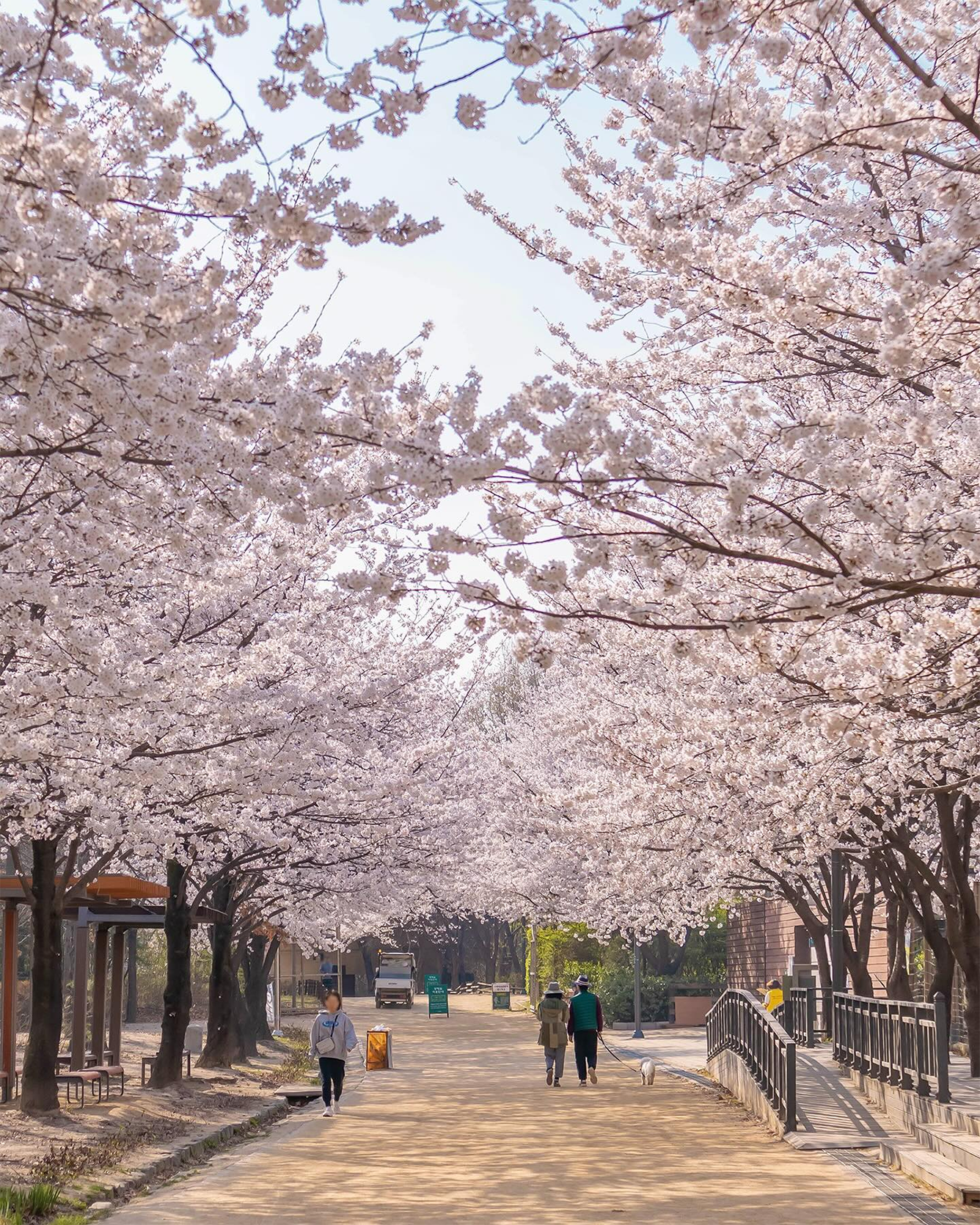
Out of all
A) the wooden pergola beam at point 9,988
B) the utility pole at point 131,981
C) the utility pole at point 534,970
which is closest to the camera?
the wooden pergola beam at point 9,988

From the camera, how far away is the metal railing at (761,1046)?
14.8 meters

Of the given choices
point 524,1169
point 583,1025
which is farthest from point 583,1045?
point 524,1169

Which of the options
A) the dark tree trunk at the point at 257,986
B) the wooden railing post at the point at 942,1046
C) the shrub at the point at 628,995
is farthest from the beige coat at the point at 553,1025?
the shrub at the point at 628,995

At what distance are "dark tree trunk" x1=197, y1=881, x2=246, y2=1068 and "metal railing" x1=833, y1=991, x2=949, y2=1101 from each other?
37.2 ft

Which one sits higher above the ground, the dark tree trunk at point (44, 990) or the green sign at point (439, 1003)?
the dark tree trunk at point (44, 990)

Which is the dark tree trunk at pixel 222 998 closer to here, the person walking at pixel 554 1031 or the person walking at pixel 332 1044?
the person walking at pixel 554 1031

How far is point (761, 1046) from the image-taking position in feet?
57.2

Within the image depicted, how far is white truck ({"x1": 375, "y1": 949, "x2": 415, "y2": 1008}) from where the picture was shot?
185 ft

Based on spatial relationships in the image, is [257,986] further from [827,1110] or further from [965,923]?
[965,923]

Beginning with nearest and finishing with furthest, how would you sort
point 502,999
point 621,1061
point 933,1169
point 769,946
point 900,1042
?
point 933,1169 < point 900,1042 < point 621,1061 < point 769,946 < point 502,999

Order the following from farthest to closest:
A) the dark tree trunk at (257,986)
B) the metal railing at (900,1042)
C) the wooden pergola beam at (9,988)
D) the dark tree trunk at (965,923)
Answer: the dark tree trunk at (257,986) → the wooden pergola beam at (9,988) → the dark tree trunk at (965,923) → the metal railing at (900,1042)

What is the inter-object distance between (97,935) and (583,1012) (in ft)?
25.4

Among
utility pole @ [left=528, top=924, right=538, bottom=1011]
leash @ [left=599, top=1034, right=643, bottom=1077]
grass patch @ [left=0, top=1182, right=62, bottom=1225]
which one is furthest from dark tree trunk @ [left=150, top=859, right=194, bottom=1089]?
utility pole @ [left=528, top=924, right=538, bottom=1011]

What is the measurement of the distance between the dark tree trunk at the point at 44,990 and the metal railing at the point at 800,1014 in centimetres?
1283
